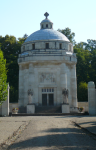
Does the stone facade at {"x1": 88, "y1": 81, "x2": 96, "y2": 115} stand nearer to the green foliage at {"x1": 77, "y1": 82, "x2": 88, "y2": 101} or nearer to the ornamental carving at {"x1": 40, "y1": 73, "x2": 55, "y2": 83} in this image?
the ornamental carving at {"x1": 40, "y1": 73, "x2": 55, "y2": 83}

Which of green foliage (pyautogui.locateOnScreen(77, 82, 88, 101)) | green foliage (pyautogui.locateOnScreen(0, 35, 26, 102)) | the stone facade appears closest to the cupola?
green foliage (pyautogui.locateOnScreen(0, 35, 26, 102))

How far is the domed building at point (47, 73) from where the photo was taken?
140 ft

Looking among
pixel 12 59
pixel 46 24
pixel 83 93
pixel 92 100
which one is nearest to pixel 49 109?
pixel 92 100

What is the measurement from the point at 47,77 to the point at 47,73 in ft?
2.44

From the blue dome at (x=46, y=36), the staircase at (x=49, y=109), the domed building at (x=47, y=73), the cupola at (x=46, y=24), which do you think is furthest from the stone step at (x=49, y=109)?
the cupola at (x=46, y=24)

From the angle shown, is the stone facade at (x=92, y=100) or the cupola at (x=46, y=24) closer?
the stone facade at (x=92, y=100)

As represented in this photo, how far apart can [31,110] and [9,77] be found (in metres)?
21.0

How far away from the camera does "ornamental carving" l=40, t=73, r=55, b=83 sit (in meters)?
43.1

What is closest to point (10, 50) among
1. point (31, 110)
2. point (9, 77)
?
point (9, 77)

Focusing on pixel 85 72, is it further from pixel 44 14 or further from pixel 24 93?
pixel 24 93

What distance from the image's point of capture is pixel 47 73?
43.5 meters

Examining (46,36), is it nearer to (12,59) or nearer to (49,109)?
(12,59)

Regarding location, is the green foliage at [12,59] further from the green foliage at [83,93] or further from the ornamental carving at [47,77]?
the green foliage at [83,93]

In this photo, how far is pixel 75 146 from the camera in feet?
34.3
